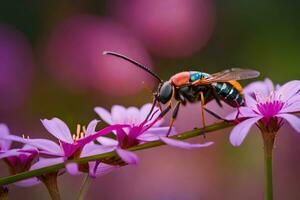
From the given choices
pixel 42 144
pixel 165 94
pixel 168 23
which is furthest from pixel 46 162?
pixel 168 23

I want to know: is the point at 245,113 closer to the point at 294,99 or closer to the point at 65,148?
the point at 294,99

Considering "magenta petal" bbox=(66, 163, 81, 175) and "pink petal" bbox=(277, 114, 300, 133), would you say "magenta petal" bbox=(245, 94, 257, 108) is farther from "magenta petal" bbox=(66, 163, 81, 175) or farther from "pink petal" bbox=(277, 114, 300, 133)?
"magenta petal" bbox=(66, 163, 81, 175)

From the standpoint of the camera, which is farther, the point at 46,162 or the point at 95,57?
the point at 95,57

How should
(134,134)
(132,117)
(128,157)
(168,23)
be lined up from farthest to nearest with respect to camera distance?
(168,23) < (132,117) < (134,134) < (128,157)

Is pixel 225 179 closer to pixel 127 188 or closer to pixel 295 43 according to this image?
pixel 127 188

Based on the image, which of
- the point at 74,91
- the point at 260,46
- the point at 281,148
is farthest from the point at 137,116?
the point at 260,46

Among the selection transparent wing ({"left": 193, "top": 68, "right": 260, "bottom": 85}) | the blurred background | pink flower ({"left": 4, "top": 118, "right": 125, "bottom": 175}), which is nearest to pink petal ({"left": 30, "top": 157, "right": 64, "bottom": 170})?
pink flower ({"left": 4, "top": 118, "right": 125, "bottom": 175})
